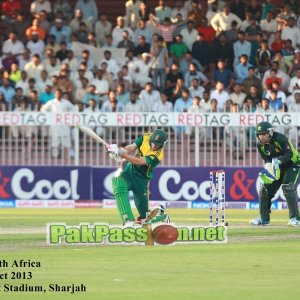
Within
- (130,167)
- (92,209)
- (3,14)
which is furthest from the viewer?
(3,14)

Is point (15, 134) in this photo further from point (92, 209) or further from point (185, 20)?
point (185, 20)

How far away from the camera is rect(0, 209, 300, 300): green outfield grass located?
1361cm

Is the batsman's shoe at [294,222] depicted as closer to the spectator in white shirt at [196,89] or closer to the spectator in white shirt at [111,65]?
the spectator in white shirt at [196,89]

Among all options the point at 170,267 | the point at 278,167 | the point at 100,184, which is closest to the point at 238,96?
the point at 100,184

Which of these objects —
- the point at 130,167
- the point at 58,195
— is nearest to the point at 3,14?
the point at 58,195

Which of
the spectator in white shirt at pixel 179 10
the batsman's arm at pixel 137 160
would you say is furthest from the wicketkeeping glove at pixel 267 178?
the spectator in white shirt at pixel 179 10

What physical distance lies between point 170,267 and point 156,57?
16.9m

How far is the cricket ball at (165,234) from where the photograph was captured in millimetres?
18406

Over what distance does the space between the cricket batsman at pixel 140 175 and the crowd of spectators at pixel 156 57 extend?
954cm

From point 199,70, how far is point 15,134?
545cm

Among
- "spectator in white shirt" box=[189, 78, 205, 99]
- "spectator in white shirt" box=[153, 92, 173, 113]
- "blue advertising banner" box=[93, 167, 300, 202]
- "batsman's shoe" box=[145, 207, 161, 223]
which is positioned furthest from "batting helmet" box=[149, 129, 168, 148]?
"spectator in white shirt" box=[189, 78, 205, 99]

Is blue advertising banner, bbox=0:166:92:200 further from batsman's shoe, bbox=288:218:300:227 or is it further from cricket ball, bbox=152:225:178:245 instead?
cricket ball, bbox=152:225:178:245

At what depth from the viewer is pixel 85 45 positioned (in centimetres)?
3331

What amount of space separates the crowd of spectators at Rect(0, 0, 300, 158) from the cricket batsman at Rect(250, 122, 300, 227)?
680cm
